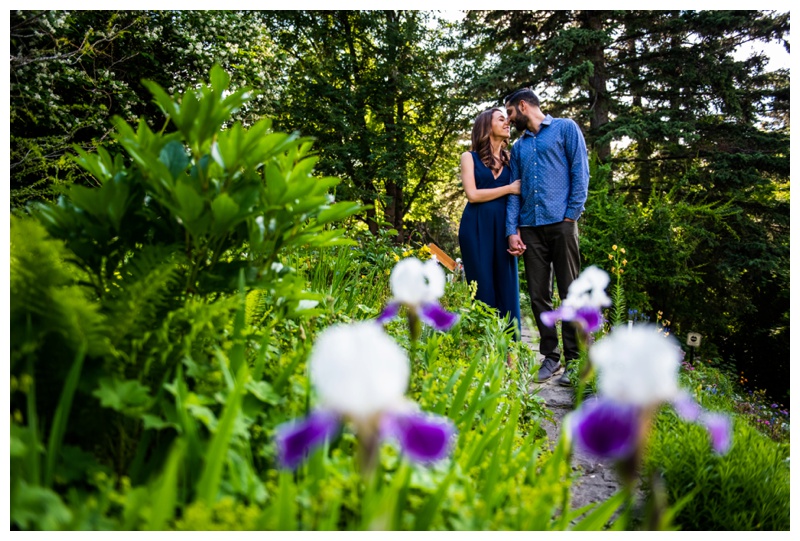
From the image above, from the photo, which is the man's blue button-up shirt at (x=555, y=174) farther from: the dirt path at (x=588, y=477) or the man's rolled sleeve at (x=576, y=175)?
the dirt path at (x=588, y=477)

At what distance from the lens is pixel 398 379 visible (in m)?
0.55

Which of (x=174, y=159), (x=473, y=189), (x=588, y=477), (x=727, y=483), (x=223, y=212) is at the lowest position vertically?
(x=588, y=477)

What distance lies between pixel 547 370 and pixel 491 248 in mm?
960

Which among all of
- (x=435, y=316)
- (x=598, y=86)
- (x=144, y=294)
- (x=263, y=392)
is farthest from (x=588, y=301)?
(x=598, y=86)

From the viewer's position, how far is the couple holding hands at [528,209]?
10.7 ft

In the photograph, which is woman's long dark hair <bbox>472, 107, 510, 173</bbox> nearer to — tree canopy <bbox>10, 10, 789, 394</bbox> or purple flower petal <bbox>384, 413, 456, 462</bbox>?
tree canopy <bbox>10, 10, 789, 394</bbox>

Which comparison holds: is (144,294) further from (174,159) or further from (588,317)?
(588,317)

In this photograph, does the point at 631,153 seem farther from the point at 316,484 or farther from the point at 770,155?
the point at 316,484

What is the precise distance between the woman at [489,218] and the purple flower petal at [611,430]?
291 cm

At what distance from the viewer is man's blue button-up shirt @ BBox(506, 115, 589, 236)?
3252 mm

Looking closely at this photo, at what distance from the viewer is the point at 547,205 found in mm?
3252
